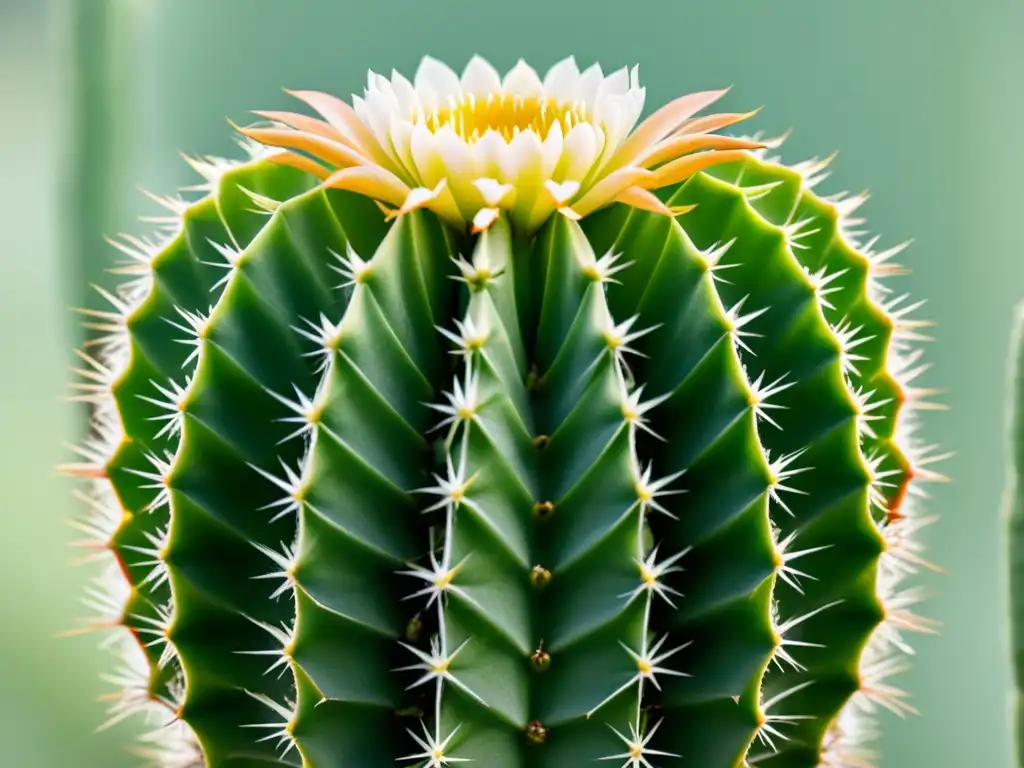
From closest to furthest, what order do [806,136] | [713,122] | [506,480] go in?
[506,480], [713,122], [806,136]

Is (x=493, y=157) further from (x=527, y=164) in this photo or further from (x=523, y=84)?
(x=523, y=84)

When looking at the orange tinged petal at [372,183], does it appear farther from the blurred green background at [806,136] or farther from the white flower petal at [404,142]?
the blurred green background at [806,136]

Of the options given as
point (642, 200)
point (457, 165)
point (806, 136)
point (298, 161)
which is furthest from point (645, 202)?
point (806, 136)

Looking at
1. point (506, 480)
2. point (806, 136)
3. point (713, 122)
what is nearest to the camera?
point (506, 480)

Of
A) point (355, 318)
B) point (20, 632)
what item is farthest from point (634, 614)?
point (20, 632)

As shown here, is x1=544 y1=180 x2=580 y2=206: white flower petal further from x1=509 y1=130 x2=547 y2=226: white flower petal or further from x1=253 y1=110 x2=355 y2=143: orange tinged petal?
x1=253 y1=110 x2=355 y2=143: orange tinged petal

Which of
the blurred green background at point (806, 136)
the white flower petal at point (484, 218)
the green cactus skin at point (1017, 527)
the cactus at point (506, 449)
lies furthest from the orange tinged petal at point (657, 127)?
the blurred green background at point (806, 136)
